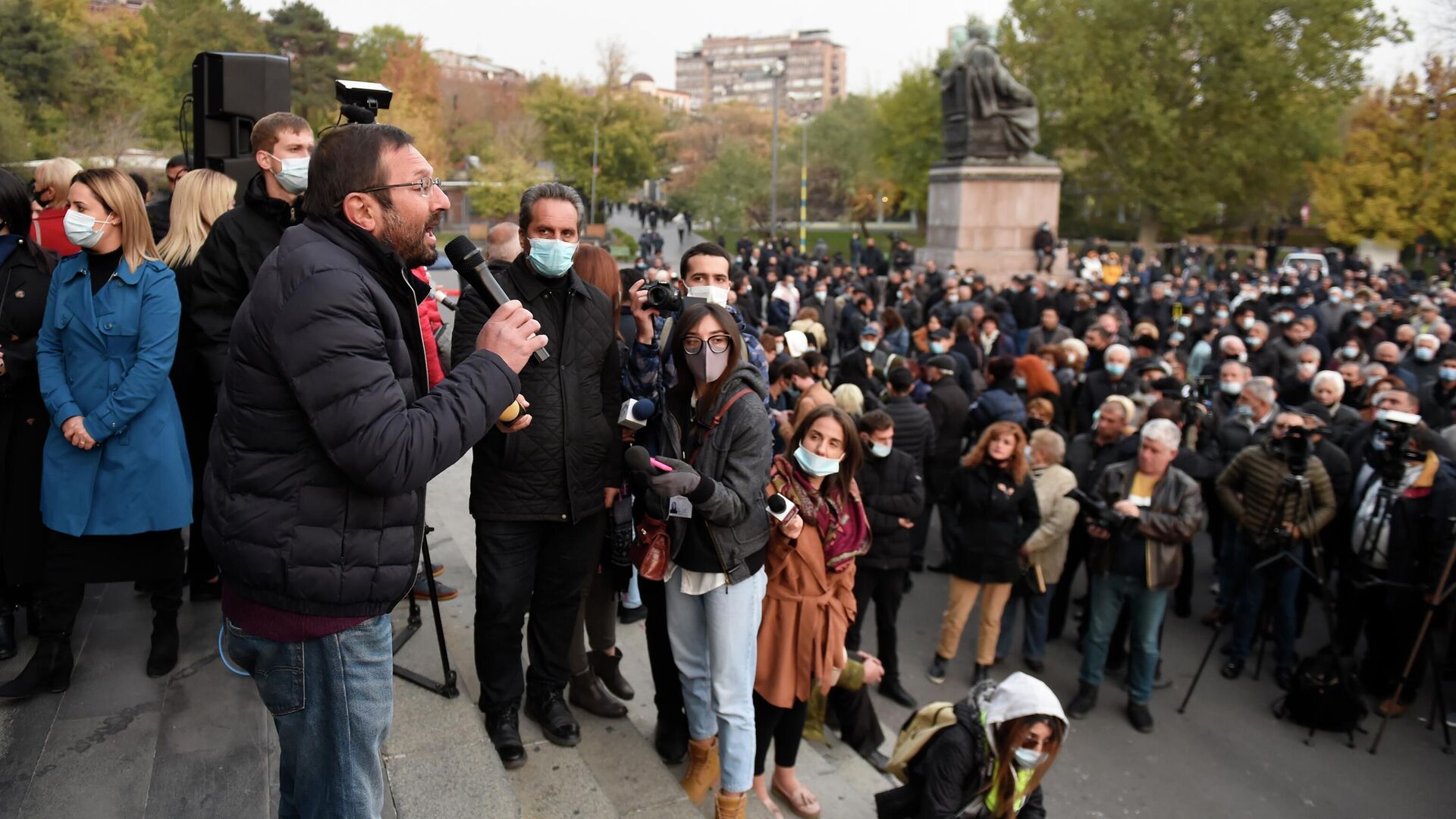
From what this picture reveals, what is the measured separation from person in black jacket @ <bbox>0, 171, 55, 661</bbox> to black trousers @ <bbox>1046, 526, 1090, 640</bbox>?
5834mm

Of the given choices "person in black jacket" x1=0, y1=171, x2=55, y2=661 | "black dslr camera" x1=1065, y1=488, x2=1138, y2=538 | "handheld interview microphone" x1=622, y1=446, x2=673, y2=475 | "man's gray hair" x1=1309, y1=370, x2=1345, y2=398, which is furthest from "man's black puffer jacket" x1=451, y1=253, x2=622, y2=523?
"man's gray hair" x1=1309, y1=370, x2=1345, y2=398

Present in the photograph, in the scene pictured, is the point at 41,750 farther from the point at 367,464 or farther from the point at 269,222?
the point at 367,464

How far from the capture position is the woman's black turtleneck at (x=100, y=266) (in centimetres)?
364

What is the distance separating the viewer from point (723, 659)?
371cm

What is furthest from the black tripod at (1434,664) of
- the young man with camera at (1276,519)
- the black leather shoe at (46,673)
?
the black leather shoe at (46,673)

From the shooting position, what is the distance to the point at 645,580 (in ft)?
13.5

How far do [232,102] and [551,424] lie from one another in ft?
9.97

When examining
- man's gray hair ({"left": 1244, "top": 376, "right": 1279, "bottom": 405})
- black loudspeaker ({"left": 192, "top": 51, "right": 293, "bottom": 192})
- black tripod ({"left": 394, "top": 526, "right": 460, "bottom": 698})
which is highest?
black loudspeaker ({"left": 192, "top": 51, "right": 293, "bottom": 192})

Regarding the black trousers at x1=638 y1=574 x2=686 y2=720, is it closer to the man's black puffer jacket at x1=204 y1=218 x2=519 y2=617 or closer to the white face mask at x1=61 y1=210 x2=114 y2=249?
the man's black puffer jacket at x1=204 y1=218 x2=519 y2=617

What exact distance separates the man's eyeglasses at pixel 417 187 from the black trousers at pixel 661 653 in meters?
2.08

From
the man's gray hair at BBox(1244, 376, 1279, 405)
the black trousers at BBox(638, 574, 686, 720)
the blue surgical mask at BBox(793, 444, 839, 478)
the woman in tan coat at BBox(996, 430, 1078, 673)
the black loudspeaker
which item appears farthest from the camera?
the man's gray hair at BBox(1244, 376, 1279, 405)

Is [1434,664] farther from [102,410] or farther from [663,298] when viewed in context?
[102,410]

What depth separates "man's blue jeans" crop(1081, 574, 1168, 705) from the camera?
6.05m

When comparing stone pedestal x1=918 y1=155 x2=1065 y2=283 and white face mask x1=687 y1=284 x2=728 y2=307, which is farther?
stone pedestal x1=918 y1=155 x2=1065 y2=283
